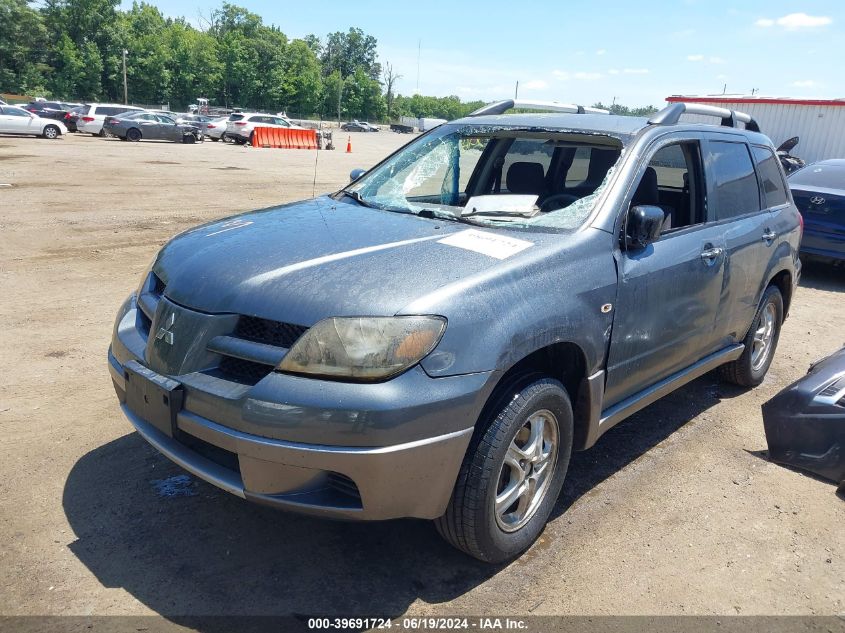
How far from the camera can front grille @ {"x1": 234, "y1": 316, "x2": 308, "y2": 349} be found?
2506mm

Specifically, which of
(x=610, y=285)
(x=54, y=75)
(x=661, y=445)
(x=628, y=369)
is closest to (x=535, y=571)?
(x=628, y=369)

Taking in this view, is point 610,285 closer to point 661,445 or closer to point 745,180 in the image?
point 661,445

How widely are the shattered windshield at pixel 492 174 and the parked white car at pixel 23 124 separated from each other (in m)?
30.9

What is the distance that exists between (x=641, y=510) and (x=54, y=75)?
91904 millimetres

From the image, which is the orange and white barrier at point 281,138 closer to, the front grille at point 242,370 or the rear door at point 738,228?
the rear door at point 738,228

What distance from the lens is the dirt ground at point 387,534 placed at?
2721mm

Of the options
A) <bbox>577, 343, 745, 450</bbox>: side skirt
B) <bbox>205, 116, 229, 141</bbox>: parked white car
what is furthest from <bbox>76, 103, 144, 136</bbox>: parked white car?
<bbox>577, 343, 745, 450</bbox>: side skirt

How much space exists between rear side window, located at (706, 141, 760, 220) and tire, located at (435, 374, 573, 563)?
6.52 ft

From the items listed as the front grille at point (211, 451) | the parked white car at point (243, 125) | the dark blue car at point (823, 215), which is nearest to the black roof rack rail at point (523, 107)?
the front grille at point (211, 451)

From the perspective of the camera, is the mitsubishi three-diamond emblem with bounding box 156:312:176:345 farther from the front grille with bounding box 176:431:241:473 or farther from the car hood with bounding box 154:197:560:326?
the front grille with bounding box 176:431:241:473

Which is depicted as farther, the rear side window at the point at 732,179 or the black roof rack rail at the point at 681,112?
the rear side window at the point at 732,179

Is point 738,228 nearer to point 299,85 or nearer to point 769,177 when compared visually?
point 769,177

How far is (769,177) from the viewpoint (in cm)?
495

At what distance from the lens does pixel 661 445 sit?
14.0 ft
